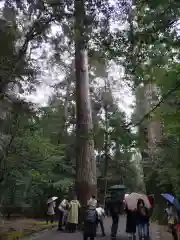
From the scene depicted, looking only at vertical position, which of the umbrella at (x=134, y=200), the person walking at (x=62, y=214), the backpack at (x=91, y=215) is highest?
the umbrella at (x=134, y=200)

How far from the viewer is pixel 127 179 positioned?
3172 cm

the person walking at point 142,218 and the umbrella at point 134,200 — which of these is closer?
the person walking at point 142,218

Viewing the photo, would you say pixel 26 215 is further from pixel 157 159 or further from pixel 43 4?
pixel 43 4

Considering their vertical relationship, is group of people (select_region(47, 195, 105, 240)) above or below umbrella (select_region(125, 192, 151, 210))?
below

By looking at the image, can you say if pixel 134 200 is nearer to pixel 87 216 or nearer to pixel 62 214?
pixel 87 216

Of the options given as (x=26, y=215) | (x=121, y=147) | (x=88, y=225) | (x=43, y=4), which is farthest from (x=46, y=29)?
(x=26, y=215)

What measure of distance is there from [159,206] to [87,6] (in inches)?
576

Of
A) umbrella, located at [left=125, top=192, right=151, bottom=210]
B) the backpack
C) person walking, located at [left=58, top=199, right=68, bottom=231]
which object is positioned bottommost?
person walking, located at [left=58, top=199, right=68, bottom=231]

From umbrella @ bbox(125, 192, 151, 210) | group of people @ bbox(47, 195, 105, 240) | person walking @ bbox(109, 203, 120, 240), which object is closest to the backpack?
group of people @ bbox(47, 195, 105, 240)

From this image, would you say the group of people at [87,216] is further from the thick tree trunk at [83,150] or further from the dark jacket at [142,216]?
the dark jacket at [142,216]

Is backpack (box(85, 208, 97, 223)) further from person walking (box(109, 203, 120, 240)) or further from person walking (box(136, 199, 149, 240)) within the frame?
person walking (box(109, 203, 120, 240))

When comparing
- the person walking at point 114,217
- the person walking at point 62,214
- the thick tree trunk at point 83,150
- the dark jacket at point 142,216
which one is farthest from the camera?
the person walking at point 62,214

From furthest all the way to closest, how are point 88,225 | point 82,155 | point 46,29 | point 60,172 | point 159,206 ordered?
point 60,172
point 159,206
point 82,155
point 46,29
point 88,225

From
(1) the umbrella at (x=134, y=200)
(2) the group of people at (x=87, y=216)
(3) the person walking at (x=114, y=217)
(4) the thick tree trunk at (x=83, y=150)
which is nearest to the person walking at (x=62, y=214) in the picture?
(2) the group of people at (x=87, y=216)
